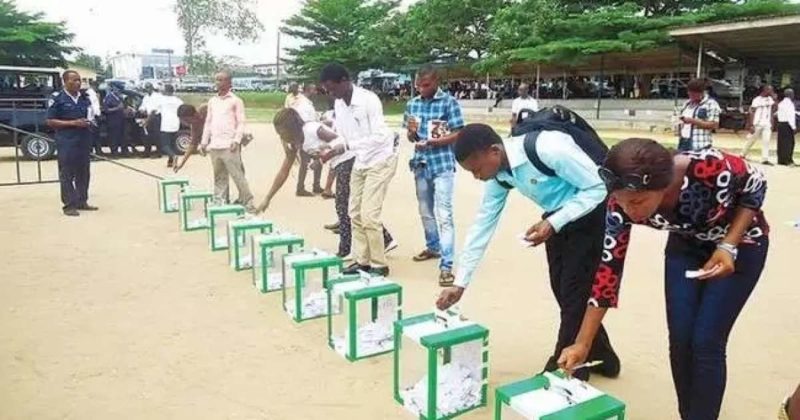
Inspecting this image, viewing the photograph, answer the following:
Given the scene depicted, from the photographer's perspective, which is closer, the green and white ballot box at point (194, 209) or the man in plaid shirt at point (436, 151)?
the man in plaid shirt at point (436, 151)

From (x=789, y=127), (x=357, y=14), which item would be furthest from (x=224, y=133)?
(x=357, y=14)

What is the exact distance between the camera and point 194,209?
7172 mm

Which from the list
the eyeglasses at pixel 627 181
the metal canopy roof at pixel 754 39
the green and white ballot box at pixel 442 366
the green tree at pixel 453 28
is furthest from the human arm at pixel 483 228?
the green tree at pixel 453 28

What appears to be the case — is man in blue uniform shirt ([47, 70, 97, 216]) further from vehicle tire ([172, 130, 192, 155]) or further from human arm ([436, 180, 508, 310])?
vehicle tire ([172, 130, 192, 155])

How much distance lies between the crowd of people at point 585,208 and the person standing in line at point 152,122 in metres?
9.31

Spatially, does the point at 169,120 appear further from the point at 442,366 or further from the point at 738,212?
the point at 738,212

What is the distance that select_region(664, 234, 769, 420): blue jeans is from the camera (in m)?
2.23

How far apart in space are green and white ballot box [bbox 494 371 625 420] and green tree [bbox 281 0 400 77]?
34415 millimetres

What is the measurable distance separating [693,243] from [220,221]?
181 inches

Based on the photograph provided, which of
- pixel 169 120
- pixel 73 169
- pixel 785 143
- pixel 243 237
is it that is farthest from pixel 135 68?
pixel 243 237

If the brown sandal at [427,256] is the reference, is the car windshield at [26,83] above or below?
above

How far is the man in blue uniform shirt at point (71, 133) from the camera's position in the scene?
283 inches

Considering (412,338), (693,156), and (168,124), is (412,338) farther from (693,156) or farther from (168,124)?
(168,124)

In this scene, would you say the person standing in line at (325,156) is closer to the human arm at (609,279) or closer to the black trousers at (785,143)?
the human arm at (609,279)
